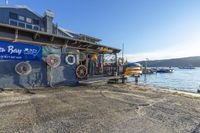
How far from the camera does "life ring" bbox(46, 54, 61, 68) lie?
32.7ft

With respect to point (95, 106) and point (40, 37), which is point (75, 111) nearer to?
point (95, 106)

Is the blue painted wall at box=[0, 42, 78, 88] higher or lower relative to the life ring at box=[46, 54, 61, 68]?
lower

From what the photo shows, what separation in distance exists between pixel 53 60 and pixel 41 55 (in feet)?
2.63

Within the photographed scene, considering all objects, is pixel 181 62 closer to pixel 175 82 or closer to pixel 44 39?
pixel 175 82

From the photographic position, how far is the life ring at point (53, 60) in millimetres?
9961

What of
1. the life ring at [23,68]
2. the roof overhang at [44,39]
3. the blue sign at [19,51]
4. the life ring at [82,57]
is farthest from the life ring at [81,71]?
the life ring at [23,68]

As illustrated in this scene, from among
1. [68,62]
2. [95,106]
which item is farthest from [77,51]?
[95,106]

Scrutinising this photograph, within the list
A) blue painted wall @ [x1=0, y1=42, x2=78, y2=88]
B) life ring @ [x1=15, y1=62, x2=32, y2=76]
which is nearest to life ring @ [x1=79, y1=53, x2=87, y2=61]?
blue painted wall @ [x1=0, y1=42, x2=78, y2=88]

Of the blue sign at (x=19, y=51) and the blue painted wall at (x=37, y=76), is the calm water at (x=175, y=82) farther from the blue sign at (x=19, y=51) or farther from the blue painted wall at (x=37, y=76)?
the blue sign at (x=19, y=51)

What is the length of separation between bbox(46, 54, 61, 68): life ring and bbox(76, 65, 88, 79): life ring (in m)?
1.68

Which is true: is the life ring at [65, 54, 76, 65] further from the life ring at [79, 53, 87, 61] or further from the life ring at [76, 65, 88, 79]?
the life ring at [79, 53, 87, 61]

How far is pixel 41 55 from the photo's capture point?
32.2 ft

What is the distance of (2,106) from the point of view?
17.9ft

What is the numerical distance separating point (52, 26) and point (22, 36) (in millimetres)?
6401
